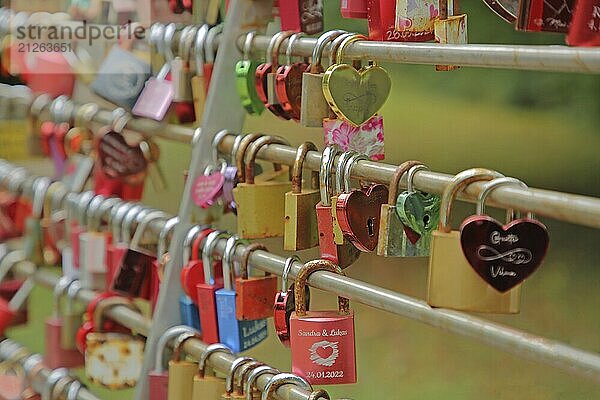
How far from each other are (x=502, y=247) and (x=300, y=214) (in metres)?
0.40

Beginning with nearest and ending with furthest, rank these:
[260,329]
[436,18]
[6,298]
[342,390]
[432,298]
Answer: [432,298] → [436,18] → [260,329] → [342,390] → [6,298]

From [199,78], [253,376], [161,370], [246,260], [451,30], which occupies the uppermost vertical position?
[451,30]

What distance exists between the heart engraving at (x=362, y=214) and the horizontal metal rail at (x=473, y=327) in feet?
0.17

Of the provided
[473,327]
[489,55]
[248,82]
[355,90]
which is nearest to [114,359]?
[248,82]

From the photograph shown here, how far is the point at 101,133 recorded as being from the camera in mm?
2021

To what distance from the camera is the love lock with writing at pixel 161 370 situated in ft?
5.63

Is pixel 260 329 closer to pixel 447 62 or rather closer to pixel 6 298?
pixel 447 62

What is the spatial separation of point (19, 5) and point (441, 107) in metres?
0.89

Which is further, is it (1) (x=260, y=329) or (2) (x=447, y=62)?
(1) (x=260, y=329)

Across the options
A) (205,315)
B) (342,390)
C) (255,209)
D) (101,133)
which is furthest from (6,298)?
(255,209)

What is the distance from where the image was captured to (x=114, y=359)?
75.7 inches

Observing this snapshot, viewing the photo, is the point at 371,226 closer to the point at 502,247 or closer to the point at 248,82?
the point at 502,247

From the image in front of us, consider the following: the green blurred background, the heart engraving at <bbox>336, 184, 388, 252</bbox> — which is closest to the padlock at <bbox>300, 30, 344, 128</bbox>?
the heart engraving at <bbox>336, 184, 388, 252</bbox>

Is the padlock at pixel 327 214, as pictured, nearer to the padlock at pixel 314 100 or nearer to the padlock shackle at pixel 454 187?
the padlock at pixel 314 100
